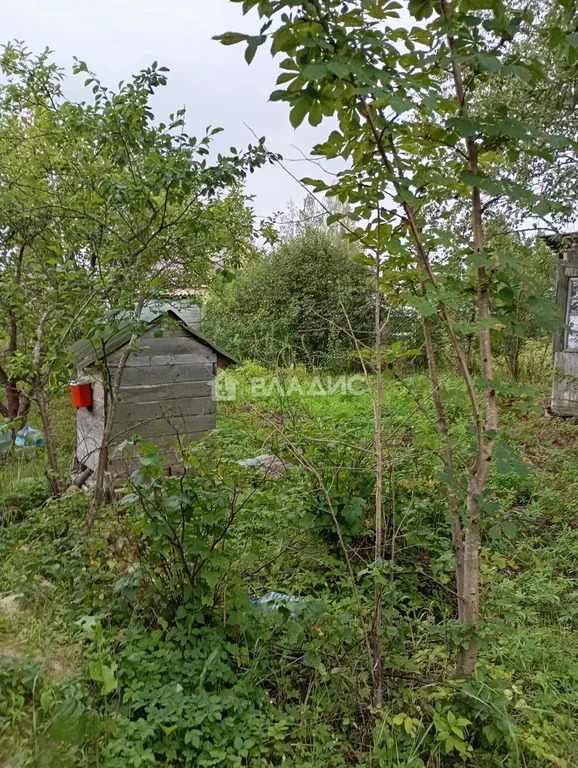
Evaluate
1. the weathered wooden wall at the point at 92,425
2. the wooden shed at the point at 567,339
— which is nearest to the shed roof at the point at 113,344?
the weathered wooden wall at the point at 92,425

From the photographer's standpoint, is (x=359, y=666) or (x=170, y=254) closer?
(x=359, y=666)

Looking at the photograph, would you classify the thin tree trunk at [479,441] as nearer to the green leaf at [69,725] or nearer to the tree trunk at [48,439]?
the green leaf at [69,725]

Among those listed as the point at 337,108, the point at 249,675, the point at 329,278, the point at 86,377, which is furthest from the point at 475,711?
the point at 329,278

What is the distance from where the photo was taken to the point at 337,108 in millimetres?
1532

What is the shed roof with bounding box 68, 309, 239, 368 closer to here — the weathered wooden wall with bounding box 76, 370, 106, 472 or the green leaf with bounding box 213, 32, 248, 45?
the weathered wooden wall with bounding box 76, 370, 106, 472

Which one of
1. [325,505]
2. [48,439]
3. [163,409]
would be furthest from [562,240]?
[48,439]

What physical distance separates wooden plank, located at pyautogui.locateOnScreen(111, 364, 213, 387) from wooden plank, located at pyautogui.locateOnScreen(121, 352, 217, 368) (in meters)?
0.03

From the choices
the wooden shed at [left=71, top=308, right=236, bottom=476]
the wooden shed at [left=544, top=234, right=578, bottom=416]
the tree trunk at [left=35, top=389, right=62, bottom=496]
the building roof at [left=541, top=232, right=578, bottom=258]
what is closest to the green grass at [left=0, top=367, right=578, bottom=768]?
the tree trunk at [left=35, top=389, right=62, bottom=496]

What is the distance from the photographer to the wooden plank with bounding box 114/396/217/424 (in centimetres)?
445

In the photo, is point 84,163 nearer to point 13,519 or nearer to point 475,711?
point 13,519

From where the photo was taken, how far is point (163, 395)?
4.70m

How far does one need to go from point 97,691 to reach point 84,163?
3.56 metres

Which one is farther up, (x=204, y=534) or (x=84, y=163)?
(x=84, y=163)

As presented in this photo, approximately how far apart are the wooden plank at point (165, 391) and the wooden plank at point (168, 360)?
0.21 m
